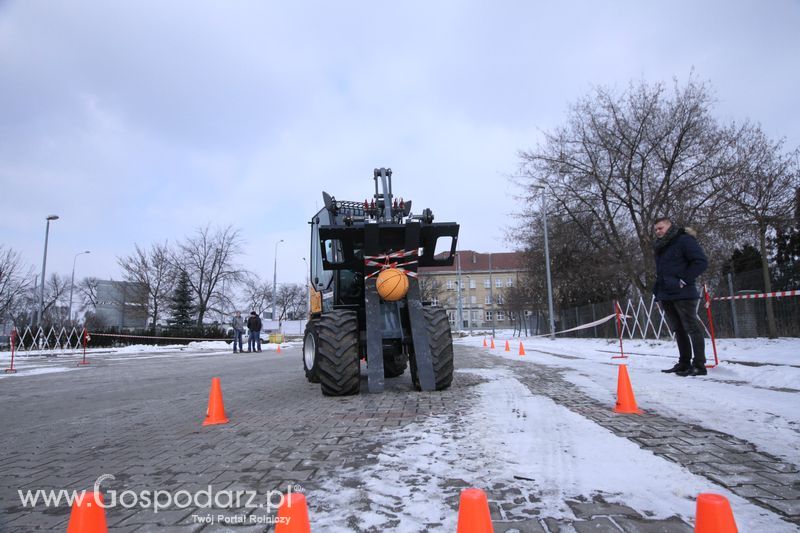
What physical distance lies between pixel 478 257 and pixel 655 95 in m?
71.1

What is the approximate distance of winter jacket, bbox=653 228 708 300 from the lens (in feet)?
20.4

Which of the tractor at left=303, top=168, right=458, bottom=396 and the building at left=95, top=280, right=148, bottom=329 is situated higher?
the building at left=95, top=280, right=148, bottom=329

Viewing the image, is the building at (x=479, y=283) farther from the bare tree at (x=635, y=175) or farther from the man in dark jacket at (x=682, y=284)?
the man in dark jacket at (x=682, y=284)

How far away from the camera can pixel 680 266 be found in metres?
6.39

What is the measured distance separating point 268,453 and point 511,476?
1.81 metres

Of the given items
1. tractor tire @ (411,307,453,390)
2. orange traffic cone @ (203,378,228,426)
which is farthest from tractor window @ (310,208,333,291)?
orange traffic cone @ (203,378,228,426)

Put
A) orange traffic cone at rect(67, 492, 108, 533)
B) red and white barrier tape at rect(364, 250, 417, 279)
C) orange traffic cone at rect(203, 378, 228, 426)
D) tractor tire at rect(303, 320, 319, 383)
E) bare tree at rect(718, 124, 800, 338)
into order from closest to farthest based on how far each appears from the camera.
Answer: orange traffic cone at rect(67, 492, 108, 533)
orange traffic cone at rect(203, 378, 228, 426)
red and white barrier tape at rect(364, 250, 417, 279)
tractor tire at rect(303, 320, 319, 383)
bare tree at rect(718, 124, 800, 338)

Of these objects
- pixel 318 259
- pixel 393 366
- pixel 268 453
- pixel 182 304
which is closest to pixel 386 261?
pixel 318 259

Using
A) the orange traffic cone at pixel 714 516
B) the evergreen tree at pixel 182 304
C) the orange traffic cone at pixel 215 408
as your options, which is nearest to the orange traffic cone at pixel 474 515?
the orange traffic cone at pixel 714 516

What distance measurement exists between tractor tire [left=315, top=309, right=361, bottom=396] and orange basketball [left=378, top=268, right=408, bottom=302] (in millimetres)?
546

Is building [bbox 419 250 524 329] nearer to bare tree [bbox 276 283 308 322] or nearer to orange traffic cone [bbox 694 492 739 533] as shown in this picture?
bare tree [bbox 276 283 308 322]

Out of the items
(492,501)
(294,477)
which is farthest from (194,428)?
(492,501)

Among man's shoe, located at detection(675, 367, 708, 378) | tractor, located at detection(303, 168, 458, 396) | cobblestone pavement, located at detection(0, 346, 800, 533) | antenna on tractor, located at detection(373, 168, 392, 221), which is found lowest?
cobblestone pavement, located at detection(0, 346, 800, 533)

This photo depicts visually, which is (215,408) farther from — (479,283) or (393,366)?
(479,283)
